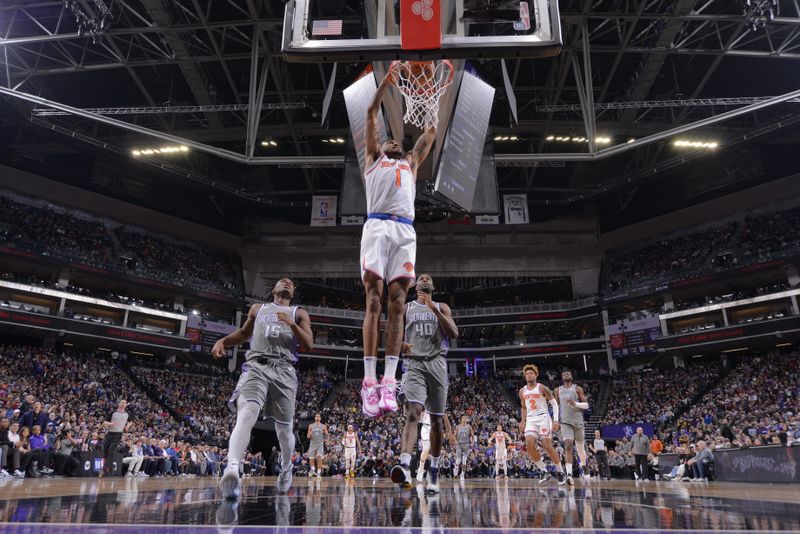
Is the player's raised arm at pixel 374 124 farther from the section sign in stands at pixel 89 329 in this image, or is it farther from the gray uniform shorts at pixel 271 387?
the section sign in stands at pixel 89 329

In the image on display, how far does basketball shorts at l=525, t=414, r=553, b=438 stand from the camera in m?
8.59

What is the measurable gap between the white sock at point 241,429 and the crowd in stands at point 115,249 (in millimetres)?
28900

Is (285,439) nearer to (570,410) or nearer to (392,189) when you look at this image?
(392,189)

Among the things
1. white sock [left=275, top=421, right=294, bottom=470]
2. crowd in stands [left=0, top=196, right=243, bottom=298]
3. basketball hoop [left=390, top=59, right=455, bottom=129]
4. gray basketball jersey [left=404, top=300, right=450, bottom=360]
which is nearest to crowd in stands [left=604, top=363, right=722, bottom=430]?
basketball hoop [left=390, top=59, right=455, bottom=129]

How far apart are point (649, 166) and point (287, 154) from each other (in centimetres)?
2122

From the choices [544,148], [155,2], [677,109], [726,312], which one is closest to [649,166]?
[677,109]

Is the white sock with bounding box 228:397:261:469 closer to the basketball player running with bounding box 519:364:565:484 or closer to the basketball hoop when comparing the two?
the basketball hoop

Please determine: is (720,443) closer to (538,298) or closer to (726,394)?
(726,394)

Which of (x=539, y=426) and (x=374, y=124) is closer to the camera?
(x=374, y=124)

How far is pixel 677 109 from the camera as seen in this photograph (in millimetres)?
26453

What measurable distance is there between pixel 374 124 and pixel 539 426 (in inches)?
246

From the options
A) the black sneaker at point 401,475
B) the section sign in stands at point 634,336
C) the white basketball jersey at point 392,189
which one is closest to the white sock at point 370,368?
the black sneaker at point 401,475

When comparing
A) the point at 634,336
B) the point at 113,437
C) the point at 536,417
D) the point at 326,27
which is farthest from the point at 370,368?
the point at 634,336

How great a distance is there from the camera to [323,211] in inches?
1006
